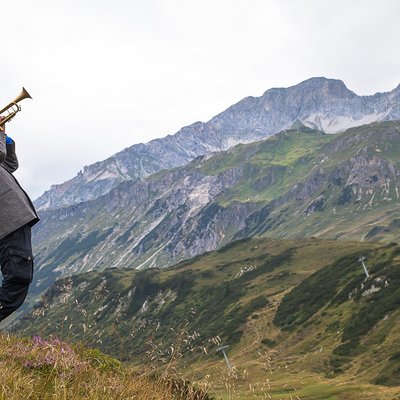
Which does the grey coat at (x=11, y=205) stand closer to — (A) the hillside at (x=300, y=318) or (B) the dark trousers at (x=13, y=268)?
(B) the dark trousers at (x=13, y=268)

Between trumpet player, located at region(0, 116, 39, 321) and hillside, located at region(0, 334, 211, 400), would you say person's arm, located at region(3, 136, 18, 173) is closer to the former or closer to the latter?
trumpet player, located at region(0, 116, 39, 321)

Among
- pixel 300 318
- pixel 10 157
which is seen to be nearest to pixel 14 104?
pixel 10 157

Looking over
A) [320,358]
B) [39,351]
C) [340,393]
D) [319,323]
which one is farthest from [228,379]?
[319,323]

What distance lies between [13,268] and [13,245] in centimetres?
25

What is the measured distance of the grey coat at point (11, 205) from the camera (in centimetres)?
533

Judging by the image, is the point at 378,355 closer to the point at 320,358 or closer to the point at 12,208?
the point at 320,358

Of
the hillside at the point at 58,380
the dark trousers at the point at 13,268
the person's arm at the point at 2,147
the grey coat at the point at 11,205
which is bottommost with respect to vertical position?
the hillside at the point at 58,380

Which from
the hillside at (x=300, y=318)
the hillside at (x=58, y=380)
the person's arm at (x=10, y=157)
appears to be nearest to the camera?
the hillside at (x=58, y=380)

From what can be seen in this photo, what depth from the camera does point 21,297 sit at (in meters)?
5.45

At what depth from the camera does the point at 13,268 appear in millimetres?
5242

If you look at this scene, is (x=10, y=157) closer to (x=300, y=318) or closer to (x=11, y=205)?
(x=11, y=205)

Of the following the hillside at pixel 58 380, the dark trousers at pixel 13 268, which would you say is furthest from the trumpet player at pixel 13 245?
the hillside at pixel 58 380

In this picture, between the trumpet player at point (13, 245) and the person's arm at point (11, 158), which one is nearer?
the trumpet player at point (13, 245)

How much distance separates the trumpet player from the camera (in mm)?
5262
